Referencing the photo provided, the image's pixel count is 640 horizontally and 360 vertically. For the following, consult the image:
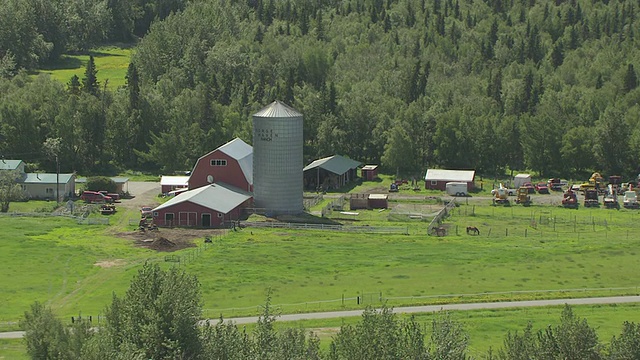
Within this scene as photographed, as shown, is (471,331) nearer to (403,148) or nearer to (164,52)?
(403,148)

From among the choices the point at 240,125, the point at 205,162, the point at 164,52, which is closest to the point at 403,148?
the point at 240,125

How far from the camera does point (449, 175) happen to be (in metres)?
103

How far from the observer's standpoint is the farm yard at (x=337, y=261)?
59031mm

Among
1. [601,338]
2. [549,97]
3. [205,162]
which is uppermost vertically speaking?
[549,97]

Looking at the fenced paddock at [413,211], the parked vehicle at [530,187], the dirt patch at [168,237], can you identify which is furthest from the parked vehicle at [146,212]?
the parked vehicle at [530,187]

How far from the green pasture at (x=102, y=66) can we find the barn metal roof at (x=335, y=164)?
50.1 meters

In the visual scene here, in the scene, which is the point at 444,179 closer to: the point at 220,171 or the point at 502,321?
the point at 220,171

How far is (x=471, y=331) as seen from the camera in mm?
51594

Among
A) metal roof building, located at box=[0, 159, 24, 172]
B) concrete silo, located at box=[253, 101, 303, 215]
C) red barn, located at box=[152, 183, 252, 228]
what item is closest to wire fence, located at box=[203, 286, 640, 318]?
red barn, located at box=[152, 183, 252, 228]

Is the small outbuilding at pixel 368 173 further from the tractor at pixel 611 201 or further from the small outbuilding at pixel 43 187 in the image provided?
the small outbuilding at pixel 43 187

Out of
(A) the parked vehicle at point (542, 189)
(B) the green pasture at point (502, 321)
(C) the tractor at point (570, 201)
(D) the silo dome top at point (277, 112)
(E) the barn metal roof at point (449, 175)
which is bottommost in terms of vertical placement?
(B) the green pasture at point (502, 321)

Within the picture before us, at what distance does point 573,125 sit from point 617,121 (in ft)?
26.5

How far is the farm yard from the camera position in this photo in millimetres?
59031

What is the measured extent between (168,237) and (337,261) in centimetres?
1464
